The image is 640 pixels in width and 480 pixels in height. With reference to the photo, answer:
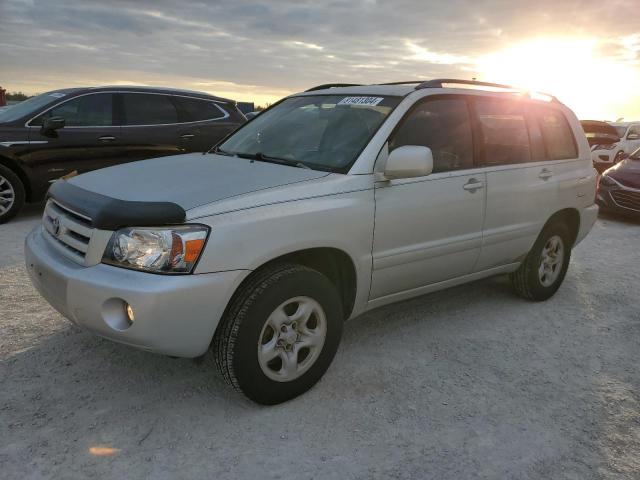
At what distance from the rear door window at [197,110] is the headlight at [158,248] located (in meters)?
5.85

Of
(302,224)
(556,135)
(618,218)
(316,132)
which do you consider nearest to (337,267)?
(302,224)

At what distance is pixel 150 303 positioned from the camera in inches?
99.5

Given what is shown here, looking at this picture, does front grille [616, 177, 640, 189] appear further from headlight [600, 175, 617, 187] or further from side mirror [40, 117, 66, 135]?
side mirror [40, 117, 66, 135]

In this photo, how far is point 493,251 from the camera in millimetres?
4195

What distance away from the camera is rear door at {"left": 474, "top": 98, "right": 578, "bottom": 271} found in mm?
4098

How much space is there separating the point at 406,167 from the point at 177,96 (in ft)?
18.9

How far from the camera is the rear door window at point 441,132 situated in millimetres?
3605

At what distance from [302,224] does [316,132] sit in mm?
1000

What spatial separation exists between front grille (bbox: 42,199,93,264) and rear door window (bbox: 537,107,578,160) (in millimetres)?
3525

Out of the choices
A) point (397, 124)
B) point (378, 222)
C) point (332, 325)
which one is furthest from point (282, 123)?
point (332, 325)

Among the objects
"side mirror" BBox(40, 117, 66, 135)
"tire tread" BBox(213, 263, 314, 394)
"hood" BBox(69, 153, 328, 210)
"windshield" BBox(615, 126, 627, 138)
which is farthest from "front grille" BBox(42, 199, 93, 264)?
"windshield" BBox(615, 126, 627, 138)

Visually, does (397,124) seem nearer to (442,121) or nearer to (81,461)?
(442,121)

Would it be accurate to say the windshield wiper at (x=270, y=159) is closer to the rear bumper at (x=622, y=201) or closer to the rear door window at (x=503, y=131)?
the rear door window at (x=503, y=131)

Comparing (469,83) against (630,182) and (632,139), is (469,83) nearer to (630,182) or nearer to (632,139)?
(630,182)
